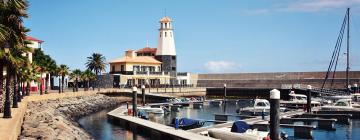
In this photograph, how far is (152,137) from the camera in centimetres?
3803

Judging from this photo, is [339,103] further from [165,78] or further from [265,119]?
[165,78]

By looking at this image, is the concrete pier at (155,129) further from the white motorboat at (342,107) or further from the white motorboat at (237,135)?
the white motorboat at (342,107)

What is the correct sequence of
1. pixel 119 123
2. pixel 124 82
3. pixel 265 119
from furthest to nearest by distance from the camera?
1. pixel 124 82
2. pixel 119 123
3. pixel 265 119

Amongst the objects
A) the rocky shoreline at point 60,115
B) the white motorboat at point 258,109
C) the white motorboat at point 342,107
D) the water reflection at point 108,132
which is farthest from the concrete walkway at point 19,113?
the white motorboat at point 342,107

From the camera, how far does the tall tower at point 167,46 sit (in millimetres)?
117375

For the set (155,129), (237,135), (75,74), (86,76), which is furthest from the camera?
(86,76)

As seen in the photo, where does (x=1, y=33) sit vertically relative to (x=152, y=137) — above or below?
above

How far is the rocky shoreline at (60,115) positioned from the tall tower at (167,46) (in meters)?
24.3

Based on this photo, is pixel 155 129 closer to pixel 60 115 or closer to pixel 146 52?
pixel 60 115

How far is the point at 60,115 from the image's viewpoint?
51.5 meters

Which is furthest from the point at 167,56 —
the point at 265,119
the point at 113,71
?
the point at 265,119

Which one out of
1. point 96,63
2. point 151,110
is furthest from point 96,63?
point 151,110

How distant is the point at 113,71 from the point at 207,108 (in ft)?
149

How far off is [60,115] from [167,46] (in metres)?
67.8
